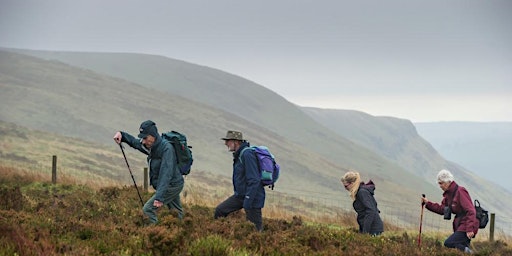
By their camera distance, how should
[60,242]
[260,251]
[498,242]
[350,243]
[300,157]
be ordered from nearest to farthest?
[60,242] → [260,251] → [350,243] → [498,242] → [300,157]

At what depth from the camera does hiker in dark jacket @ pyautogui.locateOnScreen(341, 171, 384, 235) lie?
473 inches

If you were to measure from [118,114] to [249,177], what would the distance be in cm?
13083

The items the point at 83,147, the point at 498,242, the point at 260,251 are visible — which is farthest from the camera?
the point at 83,147

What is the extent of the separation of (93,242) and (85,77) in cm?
16956

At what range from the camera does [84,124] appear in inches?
4833

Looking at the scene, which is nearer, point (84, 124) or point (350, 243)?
point (350, 243)

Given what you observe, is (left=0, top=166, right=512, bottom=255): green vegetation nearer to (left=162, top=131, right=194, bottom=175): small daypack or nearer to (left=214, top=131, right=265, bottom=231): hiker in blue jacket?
(left=214, top=131, right=265, bottom=231): hiker in blue jacket

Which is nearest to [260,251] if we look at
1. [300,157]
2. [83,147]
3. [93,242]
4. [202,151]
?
[93,242]

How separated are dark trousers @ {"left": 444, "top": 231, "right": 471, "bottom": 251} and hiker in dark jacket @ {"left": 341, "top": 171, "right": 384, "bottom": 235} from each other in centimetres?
145

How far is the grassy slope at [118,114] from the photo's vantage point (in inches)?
4692

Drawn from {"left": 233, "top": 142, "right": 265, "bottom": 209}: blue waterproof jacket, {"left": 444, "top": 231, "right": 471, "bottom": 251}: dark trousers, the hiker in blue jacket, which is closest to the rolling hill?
the hiker in blue jacket

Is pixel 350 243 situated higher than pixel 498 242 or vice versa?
pixel 350 243

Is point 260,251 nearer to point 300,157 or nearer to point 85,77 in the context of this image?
point 300,157

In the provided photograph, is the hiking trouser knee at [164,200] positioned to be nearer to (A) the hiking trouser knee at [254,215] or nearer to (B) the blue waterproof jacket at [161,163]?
(B) the blue waterproof jacket at [161,163]
